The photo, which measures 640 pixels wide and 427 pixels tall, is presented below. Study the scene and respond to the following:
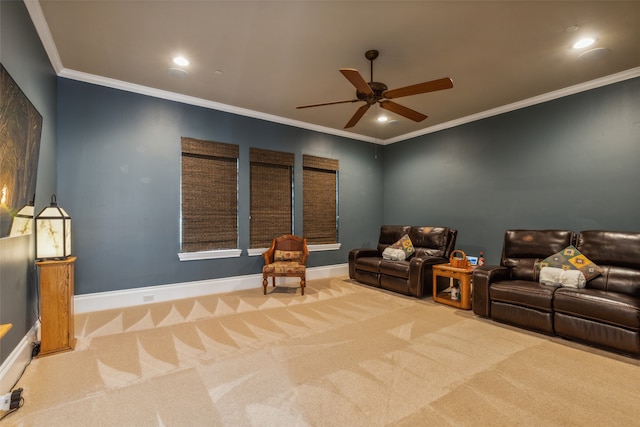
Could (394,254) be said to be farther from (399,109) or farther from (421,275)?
(399,109)

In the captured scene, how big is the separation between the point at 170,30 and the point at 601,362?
495 cm

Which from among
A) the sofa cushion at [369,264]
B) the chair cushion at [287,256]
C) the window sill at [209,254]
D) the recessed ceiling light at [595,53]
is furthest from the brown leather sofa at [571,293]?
the window sill at [209,254]

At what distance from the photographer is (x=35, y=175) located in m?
2.75

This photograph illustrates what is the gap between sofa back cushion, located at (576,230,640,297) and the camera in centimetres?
310

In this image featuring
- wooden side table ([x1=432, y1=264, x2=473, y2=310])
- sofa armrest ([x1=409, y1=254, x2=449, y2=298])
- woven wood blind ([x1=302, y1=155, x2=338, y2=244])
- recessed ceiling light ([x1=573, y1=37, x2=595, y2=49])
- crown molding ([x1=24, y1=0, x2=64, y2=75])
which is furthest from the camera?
woven wood blind ([x1=302, y1=155, x2=338, y2=244])

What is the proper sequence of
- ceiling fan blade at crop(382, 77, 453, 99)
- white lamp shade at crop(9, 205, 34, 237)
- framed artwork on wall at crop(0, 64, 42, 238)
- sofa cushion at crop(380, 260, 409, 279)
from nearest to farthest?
framed artwork on wall at crop(0, 64, 42, 238) < white lamp shade at crop(9, 205, 34, 237) < ceiling fan blade at crop(382, 77, 453, 99) < sofa cushion at crop(380, 260, 409, 279)

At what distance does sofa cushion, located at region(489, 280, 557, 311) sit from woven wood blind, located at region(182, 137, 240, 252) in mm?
3829

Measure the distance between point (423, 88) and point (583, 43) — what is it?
1.83 meters

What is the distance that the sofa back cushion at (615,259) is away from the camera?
3.10 metres

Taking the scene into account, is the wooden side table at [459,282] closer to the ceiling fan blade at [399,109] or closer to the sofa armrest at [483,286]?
the sofa armrest at [483,286]

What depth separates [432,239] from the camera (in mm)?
5086

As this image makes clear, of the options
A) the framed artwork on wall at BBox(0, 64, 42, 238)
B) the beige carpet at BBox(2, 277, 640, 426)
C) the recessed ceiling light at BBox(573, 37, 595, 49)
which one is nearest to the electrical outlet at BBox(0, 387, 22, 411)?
the beige carpet at BBox(2, 277, 640, 426)

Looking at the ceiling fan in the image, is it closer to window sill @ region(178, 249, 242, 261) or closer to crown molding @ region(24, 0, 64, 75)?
crown molding @ region(24, 0, 64, 75)

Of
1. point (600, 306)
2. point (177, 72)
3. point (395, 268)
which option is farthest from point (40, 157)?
point (600, 306)
